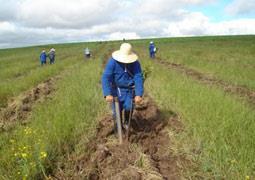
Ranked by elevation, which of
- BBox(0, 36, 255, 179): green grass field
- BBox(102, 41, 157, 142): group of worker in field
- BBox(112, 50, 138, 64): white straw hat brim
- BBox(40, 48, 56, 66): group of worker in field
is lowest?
BBox(40, 48, 56, 66): group of worker in field

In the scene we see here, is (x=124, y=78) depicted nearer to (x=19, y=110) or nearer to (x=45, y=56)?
(x=19, y=110)

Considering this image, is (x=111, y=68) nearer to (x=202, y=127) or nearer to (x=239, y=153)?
(x=202, y=127)

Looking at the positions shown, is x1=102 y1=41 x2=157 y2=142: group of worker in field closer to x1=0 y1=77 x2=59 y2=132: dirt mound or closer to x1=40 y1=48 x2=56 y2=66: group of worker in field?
x1=0 y1=77 x2=59 y2=132: dirt mound

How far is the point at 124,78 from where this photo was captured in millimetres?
5270

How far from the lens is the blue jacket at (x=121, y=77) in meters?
5.19

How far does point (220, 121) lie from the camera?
214 inches

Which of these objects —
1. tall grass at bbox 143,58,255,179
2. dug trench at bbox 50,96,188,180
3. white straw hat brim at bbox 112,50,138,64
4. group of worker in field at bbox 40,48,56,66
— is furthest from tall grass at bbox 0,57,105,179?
group of worker in field at bbox 40,48,56,66

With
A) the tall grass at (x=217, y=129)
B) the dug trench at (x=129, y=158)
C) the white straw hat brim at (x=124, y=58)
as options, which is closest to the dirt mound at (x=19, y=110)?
the dug trench at (x=129, y=158)

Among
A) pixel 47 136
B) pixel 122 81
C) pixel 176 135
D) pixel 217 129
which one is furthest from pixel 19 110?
pixel 217 129

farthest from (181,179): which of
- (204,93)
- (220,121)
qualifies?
(204,93)

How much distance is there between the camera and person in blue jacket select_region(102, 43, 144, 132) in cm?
514

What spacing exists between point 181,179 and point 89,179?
112cm

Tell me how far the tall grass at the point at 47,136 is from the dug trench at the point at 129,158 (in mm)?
233

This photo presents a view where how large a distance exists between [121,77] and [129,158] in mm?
1431
